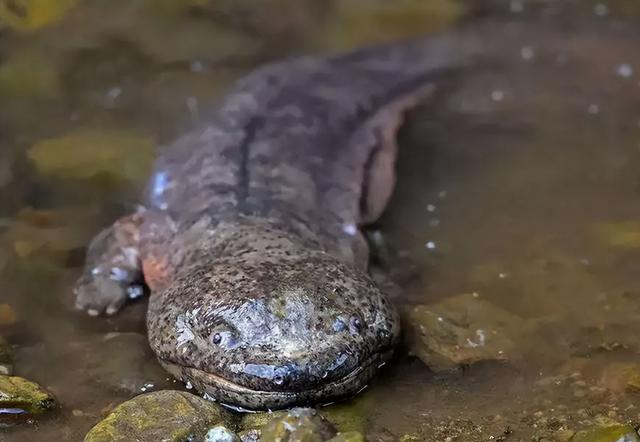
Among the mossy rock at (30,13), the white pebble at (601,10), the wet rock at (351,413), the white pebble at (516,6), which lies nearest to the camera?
the wet rock at (351,413)

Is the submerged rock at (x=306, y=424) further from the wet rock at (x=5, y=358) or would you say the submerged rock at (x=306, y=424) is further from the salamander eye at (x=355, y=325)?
the wet rock at (x=5, y=358)

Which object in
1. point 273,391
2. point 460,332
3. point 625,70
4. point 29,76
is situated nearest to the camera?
point 273,391

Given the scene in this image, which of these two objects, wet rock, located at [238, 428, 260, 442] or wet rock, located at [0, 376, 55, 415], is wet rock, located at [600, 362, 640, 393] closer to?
wet rock, located at [238, 428, 260, 442]

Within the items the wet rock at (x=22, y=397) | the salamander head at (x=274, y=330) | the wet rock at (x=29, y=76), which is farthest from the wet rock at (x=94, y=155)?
the wet rock at (x=22, y=397)

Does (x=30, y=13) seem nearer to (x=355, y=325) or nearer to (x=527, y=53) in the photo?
(x=527, y=53)

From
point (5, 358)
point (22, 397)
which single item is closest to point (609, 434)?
point (22, 397)

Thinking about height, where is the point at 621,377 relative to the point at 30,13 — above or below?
below
